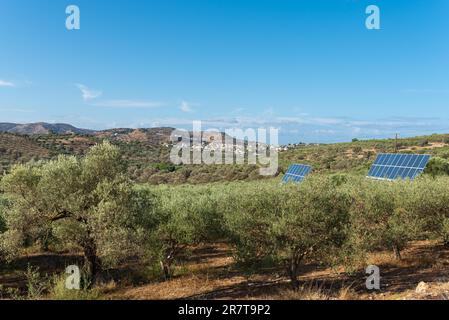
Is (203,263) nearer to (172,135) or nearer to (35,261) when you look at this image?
(35,261)

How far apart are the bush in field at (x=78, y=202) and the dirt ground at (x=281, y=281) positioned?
2.79 m

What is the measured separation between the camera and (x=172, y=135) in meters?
121

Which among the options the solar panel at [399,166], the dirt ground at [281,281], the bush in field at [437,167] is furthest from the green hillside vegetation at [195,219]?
the bush in field at [437,167]

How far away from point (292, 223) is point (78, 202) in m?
8.24

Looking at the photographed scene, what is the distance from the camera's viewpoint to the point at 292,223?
12.8 m

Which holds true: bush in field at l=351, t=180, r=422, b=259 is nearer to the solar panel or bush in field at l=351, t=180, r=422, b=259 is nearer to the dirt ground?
the dirt ground

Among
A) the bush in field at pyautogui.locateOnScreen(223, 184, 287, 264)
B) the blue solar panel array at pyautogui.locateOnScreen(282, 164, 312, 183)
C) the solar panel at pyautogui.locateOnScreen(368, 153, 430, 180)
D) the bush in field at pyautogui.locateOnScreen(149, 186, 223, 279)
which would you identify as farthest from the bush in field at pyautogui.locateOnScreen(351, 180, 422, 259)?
the blue solar panel array at pyautogui.locateOnScreen(282, 164, 312, 183)

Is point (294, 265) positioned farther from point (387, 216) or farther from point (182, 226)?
point (387, 216)

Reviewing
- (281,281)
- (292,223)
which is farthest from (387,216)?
(292,223)

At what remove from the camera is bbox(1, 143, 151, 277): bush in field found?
13812mm

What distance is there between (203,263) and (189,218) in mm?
4365
